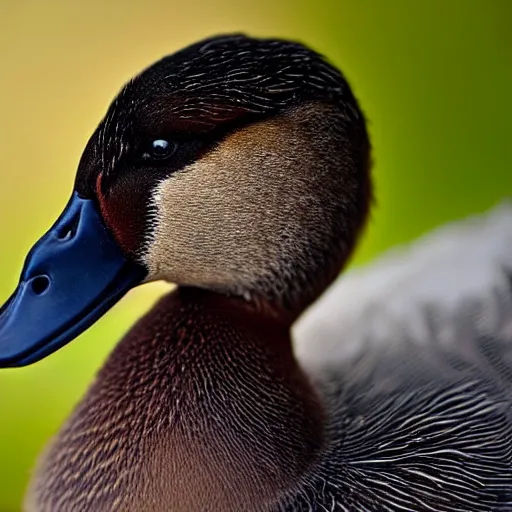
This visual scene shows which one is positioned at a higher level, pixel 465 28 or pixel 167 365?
pixel 167 365

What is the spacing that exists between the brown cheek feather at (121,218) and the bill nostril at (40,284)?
61 mm

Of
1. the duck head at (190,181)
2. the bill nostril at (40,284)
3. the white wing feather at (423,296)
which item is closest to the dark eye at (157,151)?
the duck head at (190,181)

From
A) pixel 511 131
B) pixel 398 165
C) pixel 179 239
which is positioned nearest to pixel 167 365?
pixel 179 239

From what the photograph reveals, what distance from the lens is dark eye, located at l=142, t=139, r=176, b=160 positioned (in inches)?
26.5

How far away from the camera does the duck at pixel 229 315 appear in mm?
682

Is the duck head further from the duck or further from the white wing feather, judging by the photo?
the white wing feather

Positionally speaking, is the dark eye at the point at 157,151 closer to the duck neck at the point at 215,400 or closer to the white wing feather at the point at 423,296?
the duck neck at the point at 215,400

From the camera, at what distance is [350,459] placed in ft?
2.43

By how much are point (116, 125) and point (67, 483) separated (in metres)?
0.30

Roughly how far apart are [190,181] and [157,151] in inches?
1.3

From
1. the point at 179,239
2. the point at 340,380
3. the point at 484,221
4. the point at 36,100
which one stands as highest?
the point at 179,239

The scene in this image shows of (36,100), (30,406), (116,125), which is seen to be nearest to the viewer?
(116,125)

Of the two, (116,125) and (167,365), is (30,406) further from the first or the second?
(116,125)

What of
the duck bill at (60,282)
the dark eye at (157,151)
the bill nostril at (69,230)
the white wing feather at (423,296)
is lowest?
the white wing feather at (423,296)
